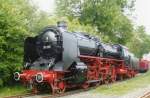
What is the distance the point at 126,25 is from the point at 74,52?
27.6m

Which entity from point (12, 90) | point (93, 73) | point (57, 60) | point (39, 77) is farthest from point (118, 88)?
point (12, 90)

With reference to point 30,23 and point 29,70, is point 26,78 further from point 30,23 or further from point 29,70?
point 30,23

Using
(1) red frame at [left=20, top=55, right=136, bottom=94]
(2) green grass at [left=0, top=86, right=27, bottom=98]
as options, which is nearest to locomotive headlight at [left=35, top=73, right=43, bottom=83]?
(1) red frame at [left=20, top=55, right=136, bottom=94]

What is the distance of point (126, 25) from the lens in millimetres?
43844

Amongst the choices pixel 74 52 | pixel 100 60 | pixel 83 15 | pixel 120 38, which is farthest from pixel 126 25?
pixel 74 52

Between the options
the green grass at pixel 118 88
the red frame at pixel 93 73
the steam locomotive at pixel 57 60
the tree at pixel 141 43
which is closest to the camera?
the red frame at pixel 93 73

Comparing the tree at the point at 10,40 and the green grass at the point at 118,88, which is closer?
the green grass at the point at 118,88

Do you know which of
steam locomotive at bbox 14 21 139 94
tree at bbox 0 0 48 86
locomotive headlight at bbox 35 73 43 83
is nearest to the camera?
locomotive headlight at bbox 35 73 43 83

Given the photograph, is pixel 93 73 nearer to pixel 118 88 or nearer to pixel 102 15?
pixel 118 88

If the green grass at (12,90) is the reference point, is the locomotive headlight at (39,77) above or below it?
above

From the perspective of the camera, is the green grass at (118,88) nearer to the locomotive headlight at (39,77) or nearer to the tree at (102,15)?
the locomotive headlight at (39,77)

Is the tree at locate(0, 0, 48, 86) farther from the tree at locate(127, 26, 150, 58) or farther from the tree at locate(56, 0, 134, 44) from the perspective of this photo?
the tree at locate(127, 26, 150, 58)

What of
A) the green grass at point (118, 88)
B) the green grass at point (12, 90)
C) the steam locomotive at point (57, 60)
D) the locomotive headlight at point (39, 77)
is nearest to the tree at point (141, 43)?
the green grass at point (118, 88)

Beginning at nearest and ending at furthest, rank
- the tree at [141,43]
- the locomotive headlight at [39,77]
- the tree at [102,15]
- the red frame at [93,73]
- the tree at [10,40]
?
the locomotive headlight at [39,77] < the red frame at [93,73] < the tree at [10,40] < the tree at [102,15] < the tree at [141,43]
